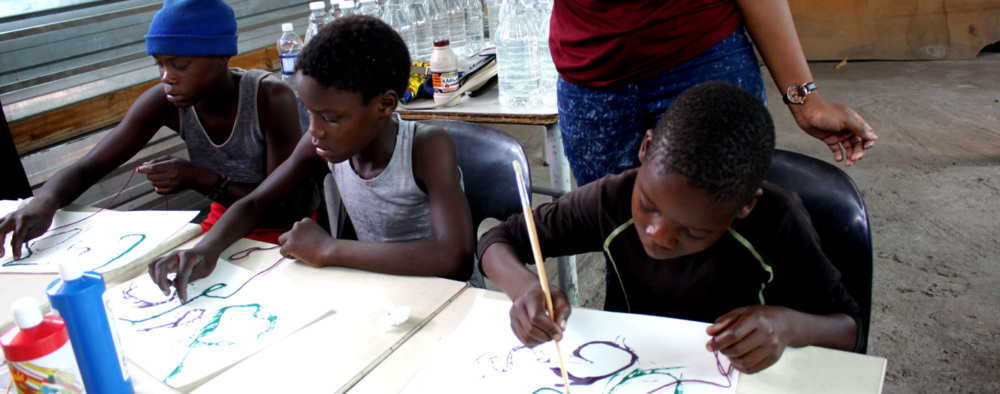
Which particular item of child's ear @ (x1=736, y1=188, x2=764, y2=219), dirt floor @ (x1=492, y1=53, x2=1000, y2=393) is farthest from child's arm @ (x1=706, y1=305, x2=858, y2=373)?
dirt floor @ (x1=492, y1=53, x2=1000, y2=393)

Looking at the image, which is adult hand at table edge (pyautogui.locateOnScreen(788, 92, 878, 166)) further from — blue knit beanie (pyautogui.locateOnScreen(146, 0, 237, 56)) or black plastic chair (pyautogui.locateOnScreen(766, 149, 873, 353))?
blue knit beanie (pyautogui.locateOnScreen(146, 0, 237, 56))

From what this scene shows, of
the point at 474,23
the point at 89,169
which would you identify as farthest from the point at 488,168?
the point at 474,23

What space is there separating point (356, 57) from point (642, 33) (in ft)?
1.92

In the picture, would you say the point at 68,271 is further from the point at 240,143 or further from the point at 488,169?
the point at 240,143

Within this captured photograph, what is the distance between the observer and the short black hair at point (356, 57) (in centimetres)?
131

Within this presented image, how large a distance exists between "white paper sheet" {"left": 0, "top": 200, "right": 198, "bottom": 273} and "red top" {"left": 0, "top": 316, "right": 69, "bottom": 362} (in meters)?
0.51

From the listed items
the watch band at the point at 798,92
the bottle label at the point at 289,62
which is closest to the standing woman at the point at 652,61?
the watch band at the point at 798,92

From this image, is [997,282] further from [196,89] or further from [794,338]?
[196,89]

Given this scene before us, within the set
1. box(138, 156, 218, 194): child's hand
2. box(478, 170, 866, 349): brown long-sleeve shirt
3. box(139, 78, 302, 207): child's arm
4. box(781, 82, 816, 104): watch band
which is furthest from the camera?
box(139, 78, 302, 207): child's arm

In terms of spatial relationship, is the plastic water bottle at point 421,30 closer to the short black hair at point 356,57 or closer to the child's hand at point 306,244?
the short black hair at point 356,57

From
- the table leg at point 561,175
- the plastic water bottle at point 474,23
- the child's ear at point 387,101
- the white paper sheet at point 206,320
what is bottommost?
the table leg at point 561,175

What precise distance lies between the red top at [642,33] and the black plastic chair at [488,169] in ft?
0.80

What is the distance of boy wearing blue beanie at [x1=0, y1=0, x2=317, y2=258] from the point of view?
5.37 feet

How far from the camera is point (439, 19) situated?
307cm
